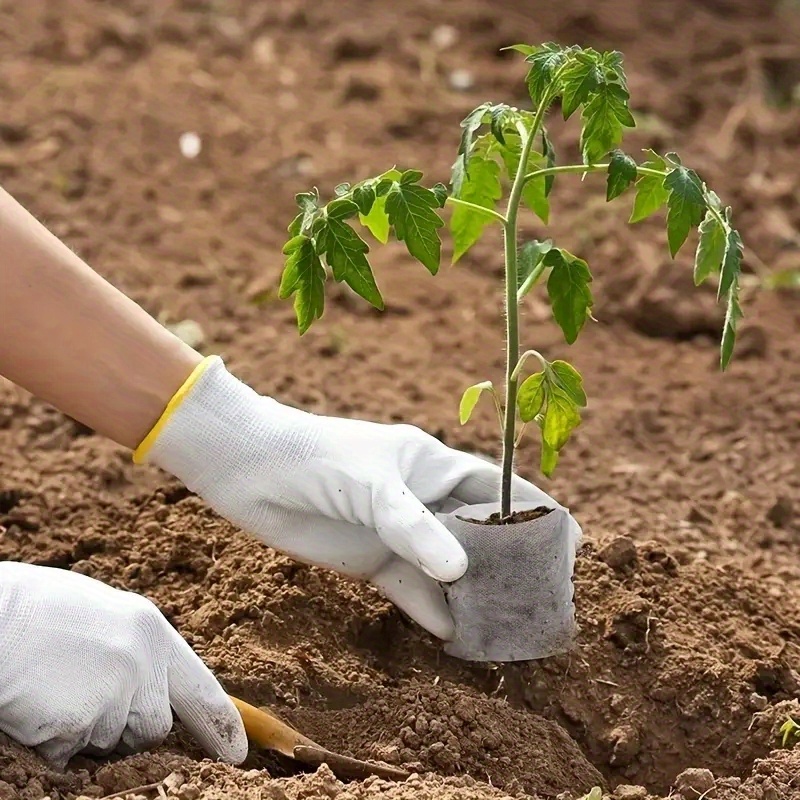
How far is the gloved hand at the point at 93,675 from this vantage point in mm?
2035

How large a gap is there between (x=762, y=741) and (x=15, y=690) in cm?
130

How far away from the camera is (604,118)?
205cm

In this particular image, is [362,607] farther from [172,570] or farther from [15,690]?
[15,690]

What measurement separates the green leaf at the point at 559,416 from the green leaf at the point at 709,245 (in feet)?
0.96

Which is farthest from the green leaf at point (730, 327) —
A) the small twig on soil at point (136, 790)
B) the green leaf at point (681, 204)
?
the small twig on soil at point (136, 790)

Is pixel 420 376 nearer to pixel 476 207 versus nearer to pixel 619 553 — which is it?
pixel 619 553

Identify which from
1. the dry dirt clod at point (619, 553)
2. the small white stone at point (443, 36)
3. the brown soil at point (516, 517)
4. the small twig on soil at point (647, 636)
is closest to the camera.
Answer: the brown soil at point (516, 517)

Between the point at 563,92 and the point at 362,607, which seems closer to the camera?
the point at 563,92

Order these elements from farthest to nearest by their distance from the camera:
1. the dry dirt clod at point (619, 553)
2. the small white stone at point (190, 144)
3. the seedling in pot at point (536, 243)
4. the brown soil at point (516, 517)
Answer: the small white stone at point (190, 144) < the dry dirt clod at point (619, 553) < the brown soil at point (516, 517) < the seedling in pot at point (536, 243)

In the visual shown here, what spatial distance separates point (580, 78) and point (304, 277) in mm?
538

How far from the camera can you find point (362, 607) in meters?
2.53

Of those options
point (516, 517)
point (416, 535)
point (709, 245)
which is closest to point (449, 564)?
point (416, 535)

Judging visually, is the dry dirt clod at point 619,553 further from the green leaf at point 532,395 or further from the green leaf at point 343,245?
the green leaf at point 343,245

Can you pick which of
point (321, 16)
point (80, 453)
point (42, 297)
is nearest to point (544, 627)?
point (42, 297)
